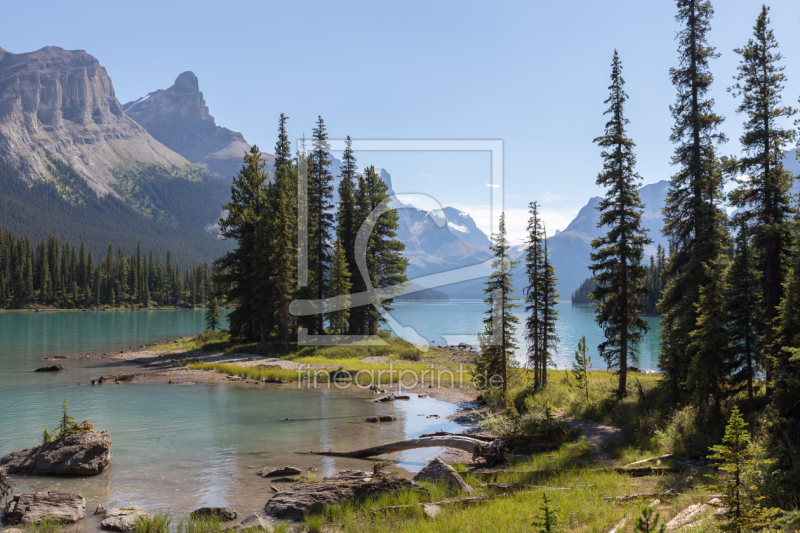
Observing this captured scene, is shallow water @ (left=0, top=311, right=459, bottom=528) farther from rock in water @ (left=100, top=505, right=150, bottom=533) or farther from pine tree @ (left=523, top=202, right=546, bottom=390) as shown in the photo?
pine tree @ (left=523, top=202, right=546, bottom=390)

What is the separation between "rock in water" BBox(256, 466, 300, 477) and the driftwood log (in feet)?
7.76

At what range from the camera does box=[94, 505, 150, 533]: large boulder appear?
10820 mm

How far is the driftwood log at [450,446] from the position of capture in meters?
15.9

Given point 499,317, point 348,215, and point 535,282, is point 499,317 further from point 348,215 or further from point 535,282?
point 348,215

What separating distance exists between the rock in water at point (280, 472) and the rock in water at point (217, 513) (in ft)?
11.8

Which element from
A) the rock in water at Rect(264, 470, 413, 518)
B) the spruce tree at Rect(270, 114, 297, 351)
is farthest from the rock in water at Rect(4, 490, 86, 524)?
the spruce tree at Rect(270, 114, 297, 351)

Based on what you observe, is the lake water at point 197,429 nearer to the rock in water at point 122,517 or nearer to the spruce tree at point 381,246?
the rock in water at point 122,517

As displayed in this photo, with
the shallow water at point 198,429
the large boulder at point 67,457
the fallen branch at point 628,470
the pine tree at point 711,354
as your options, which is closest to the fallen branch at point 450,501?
the fallen branch at point 628,470

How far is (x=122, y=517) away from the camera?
1117 cm

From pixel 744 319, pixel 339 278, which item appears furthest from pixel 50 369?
pixel 744 319

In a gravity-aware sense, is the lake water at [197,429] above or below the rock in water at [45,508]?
below

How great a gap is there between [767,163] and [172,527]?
89.0ft

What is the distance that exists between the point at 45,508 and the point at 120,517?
2.04 meters

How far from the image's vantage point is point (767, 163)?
70.0ft
